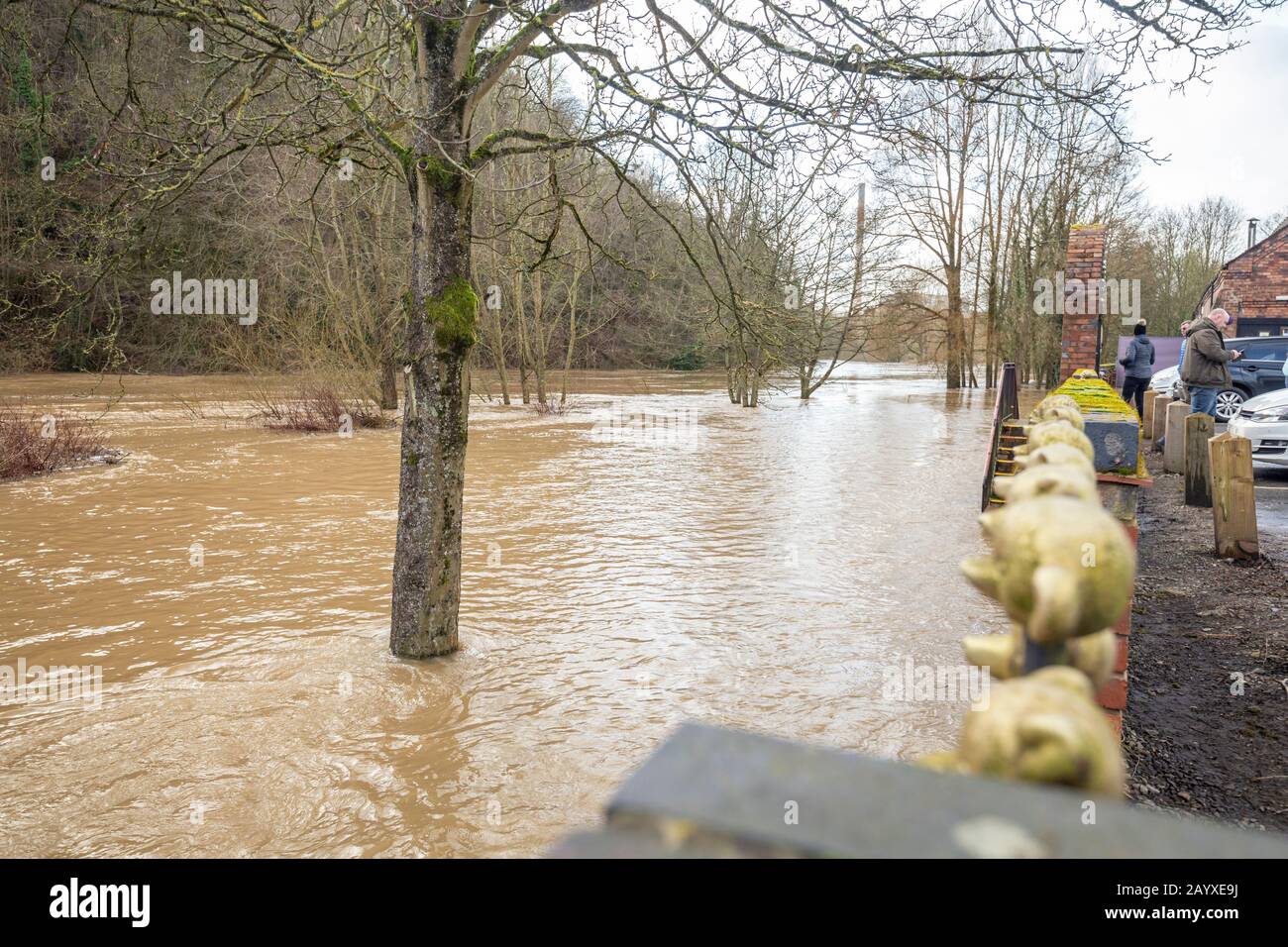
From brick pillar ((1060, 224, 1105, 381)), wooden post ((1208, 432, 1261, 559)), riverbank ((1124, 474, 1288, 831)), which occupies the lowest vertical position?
riverbank ((1124, 474, 1288, 831))

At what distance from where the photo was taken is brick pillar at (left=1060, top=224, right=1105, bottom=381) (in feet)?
57.9

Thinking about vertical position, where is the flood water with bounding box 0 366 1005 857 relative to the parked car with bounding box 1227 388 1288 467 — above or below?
below

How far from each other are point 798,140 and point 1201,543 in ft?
22.1

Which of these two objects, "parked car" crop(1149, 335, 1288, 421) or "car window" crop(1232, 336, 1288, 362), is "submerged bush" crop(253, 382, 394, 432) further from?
"car window" crop(1232, 336, 1288, 362)

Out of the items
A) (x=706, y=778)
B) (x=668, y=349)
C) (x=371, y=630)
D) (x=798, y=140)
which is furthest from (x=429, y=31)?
(x=668, y=349)

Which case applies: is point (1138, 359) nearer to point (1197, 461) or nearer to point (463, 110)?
point (1197, 461)

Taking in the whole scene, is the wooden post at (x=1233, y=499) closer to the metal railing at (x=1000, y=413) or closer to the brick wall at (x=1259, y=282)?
the metal railing at (x=1000, y=413)

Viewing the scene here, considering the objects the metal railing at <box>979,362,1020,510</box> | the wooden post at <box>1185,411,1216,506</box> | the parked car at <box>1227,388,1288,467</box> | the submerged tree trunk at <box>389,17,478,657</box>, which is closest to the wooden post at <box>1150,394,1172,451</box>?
the parked car at <box>1227,388,1288,467</box>

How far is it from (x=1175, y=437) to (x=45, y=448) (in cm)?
1801

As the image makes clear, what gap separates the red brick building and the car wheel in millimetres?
14414

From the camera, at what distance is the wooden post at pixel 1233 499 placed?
862 cm

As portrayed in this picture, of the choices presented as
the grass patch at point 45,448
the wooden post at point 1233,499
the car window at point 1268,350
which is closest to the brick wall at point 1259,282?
the car window at point 1268,350

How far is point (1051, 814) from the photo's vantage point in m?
0.79
